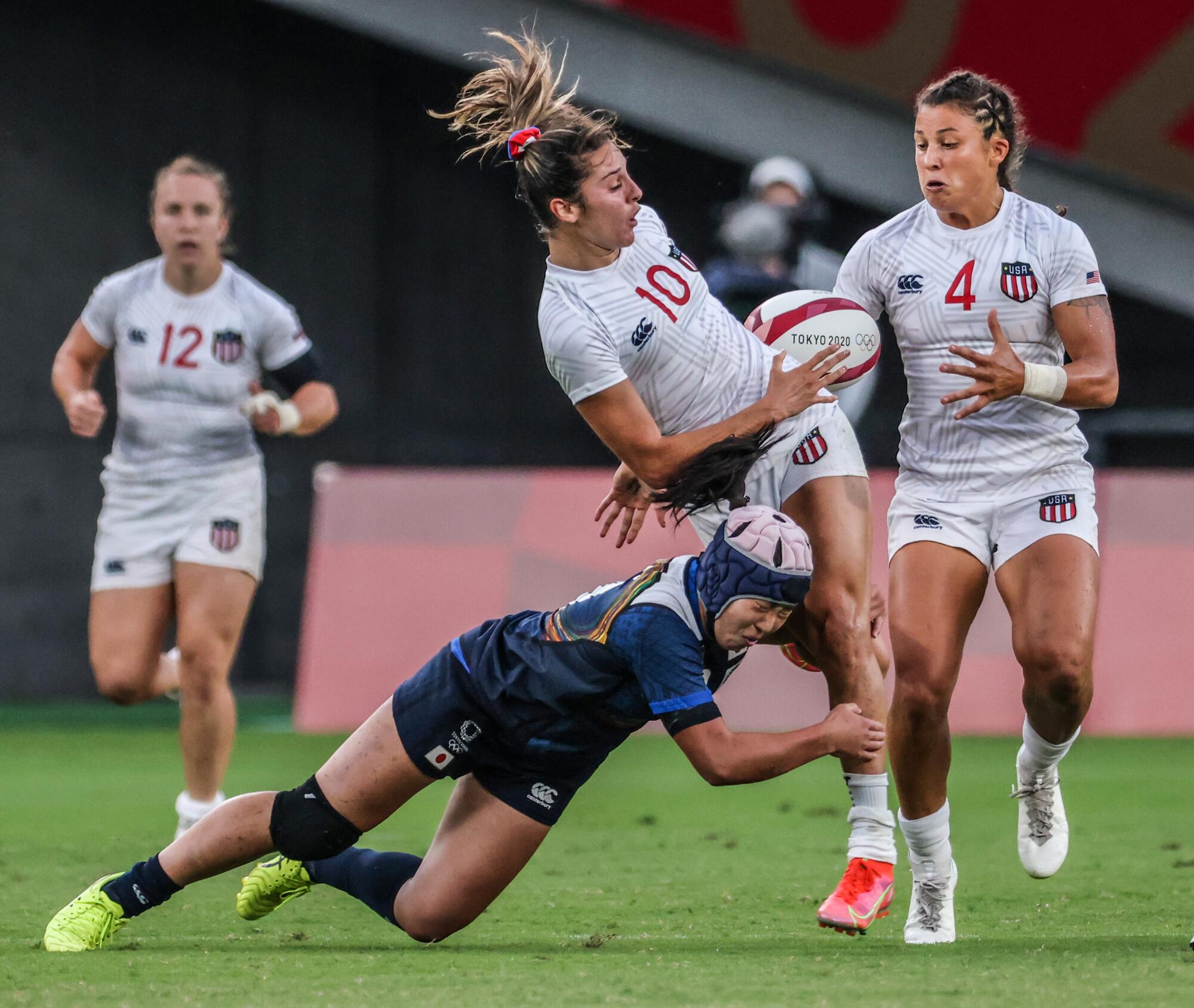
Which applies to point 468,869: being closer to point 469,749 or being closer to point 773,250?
point 469,749

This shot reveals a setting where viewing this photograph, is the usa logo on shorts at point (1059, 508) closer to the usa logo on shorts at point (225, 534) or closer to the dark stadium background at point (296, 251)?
the usa logo on shorts at point (225, 534)

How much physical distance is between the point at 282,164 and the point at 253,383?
5825 millimetres

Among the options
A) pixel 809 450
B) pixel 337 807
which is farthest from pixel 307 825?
pixel 809 450

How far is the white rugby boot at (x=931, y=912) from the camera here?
508cm

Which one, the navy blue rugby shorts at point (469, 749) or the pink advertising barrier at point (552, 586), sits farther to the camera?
the pink advertising barrier at point (552, 586)

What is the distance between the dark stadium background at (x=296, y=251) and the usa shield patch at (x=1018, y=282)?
7.29 metres

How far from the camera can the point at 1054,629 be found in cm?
521

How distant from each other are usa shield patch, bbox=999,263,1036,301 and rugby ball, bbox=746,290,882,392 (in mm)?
389

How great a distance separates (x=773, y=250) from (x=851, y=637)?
465 centimetres

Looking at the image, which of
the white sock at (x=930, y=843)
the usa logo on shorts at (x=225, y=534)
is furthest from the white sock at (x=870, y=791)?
the usa logo on shorts at (x=225, y=534)

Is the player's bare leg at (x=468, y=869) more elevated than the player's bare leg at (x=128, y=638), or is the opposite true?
the player's bare leg at (x=128, y=638)

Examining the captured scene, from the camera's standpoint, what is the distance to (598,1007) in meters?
4.04

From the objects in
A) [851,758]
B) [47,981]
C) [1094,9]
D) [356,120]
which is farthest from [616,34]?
[47,981]

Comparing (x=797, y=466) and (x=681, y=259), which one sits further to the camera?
(x=681, y=259)
